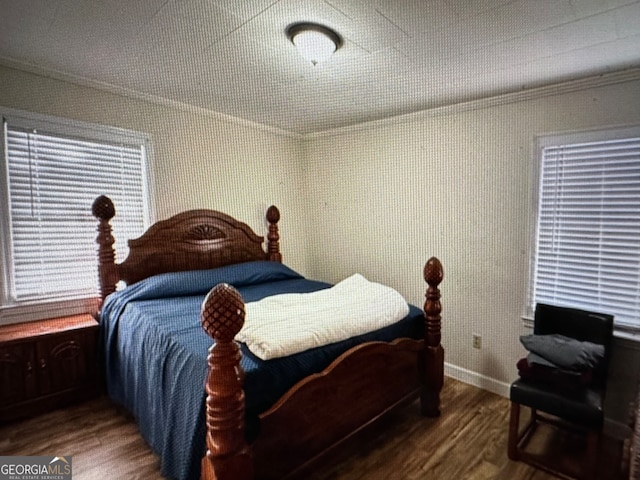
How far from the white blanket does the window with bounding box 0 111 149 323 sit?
1.48 metres

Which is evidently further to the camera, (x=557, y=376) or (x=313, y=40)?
(x=557, y=376)

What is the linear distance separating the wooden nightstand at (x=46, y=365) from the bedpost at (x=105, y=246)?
0.87 ft

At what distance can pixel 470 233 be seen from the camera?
279cm

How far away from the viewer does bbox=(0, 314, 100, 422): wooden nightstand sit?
213cm

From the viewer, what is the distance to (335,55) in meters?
2.01

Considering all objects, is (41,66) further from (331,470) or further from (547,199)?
(547,199)

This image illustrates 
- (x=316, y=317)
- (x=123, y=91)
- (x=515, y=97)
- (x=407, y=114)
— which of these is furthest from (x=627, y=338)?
(x=123, y=91)

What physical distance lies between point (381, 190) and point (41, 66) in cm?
272

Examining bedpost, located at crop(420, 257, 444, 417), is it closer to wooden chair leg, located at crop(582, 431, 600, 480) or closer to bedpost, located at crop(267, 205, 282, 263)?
wooden chair leg, located at crop(582, 431, 600, 480)

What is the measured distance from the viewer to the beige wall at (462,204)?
2459 millimetres

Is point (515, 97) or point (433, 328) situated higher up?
point (515, 97)

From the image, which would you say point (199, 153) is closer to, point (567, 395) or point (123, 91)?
point (123, 91)

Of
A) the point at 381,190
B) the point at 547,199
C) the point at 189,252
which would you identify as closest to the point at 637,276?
the point at 547,199

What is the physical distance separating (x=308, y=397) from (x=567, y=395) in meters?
1.38
